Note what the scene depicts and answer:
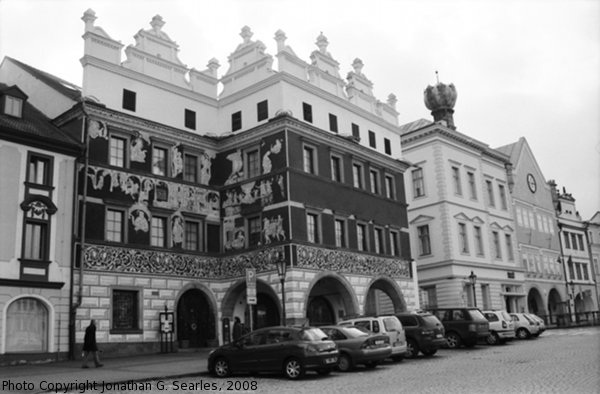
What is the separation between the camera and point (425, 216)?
48625mm

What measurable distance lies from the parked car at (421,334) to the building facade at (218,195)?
22.6ft

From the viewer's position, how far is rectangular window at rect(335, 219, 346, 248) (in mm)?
34306

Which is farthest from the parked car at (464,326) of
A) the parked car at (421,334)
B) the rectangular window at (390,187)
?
the rectangular window at (390,187)

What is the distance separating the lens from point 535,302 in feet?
194

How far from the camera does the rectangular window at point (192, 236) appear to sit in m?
32.7

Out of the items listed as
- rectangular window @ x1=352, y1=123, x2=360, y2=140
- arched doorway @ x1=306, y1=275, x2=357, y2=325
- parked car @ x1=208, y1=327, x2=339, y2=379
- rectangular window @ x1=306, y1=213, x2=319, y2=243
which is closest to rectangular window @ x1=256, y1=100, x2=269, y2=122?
rectangular window @ x1=306, y1=213, x2=319, y2=243

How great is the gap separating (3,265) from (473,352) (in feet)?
62.8

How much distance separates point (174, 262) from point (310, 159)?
8.96 metres

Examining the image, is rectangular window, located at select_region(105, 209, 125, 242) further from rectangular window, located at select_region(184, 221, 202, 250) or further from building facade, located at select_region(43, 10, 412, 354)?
rectangular window, located at select_region(184, 221, 202, 250)

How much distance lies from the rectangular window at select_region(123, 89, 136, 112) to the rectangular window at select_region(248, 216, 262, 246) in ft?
26.9

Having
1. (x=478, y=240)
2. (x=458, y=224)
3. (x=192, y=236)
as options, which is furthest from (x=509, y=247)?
(x=192, y=236)

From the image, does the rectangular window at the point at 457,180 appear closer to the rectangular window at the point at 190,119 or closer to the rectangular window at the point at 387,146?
the rectangular window at the point at 387,146

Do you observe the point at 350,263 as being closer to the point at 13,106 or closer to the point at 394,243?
the point at 394,243

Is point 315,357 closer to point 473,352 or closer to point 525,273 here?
point 473,352
